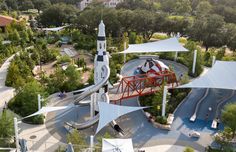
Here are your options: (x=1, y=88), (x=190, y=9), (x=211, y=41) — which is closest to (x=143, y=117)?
(x=1, y=88)

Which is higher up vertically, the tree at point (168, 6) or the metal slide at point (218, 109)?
the tree at point (168, 6)

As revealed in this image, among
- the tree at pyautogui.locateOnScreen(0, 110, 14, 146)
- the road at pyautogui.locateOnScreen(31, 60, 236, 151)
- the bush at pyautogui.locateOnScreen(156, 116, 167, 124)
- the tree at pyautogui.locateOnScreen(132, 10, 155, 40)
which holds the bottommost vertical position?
the road at pyautogui.locateOnScreen(31, 60, 236, 151)

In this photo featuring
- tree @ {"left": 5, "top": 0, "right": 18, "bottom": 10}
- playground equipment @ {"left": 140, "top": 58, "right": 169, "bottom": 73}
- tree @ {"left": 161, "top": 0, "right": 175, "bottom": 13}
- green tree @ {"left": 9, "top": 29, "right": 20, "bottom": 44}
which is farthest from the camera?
tree @ {"left": 5, "top": 0, "right": 18, "bottom": 10}

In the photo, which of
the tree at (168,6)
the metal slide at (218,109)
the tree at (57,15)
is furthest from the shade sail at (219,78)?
the tree at (168,6)

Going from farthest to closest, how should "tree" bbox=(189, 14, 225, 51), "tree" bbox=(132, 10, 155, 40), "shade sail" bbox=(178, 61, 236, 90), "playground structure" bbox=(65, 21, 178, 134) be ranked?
1. "tree" bbox=(132, 10, 155, 40)
2. "tree" bbox=(189, 14, 225, 51)
3. "shade sail" bbox=(178, 61, 236, 90)
4. "playground structure" bbox=(65, 21, 178, 134)

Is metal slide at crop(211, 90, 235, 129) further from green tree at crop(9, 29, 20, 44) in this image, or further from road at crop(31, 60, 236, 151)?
green tree at crop(9, 29, 20, 44)

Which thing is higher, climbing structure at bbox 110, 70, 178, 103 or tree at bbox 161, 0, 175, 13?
tree at bbox 161, 0, 175, 13

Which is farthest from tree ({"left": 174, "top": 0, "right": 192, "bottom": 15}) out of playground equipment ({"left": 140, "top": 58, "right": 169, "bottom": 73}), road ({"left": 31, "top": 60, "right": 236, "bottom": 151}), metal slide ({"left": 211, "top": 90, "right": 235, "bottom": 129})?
road ({"left": 31, "top": 60, "right": 236, "bottom": 151})

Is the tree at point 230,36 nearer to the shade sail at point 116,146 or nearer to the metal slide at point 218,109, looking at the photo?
the metal slide at point 218,109
